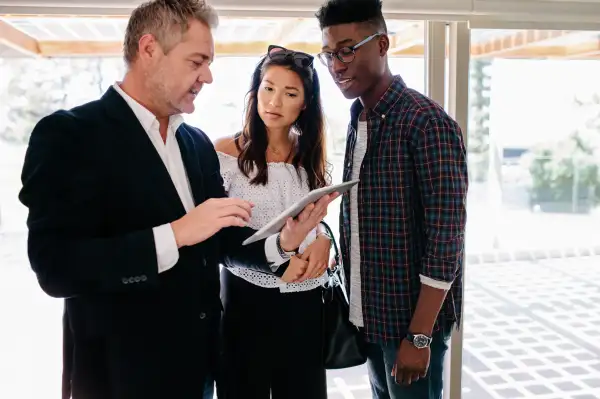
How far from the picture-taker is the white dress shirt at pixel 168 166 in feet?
3.53

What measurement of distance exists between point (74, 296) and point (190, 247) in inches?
11.0

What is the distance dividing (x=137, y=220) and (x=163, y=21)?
46 cm

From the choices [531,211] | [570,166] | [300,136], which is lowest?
[531,211]

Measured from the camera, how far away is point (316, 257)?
1.54m

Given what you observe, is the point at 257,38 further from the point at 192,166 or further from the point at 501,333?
the point at 501,333

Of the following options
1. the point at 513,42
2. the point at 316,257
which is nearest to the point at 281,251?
the point at 316,257

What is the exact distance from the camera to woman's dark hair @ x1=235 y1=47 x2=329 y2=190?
162 centimetres

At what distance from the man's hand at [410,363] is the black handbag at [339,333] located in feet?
0.55

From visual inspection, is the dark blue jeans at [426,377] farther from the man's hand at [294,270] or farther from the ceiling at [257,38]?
the ceiling at [257,38]

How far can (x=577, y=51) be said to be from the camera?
2330 mm

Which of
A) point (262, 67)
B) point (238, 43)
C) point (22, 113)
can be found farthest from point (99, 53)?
point (262, 67)

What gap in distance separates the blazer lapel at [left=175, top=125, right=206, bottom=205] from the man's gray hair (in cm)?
26

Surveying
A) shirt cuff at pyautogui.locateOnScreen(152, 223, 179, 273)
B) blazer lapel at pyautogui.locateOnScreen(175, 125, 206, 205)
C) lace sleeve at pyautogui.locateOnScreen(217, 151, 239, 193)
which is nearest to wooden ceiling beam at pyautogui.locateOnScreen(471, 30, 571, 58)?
lace sleeve at pyautogui.locateOnScreen(217, 151, 239, 193)

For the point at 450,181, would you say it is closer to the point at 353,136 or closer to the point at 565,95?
the point at 353,136
